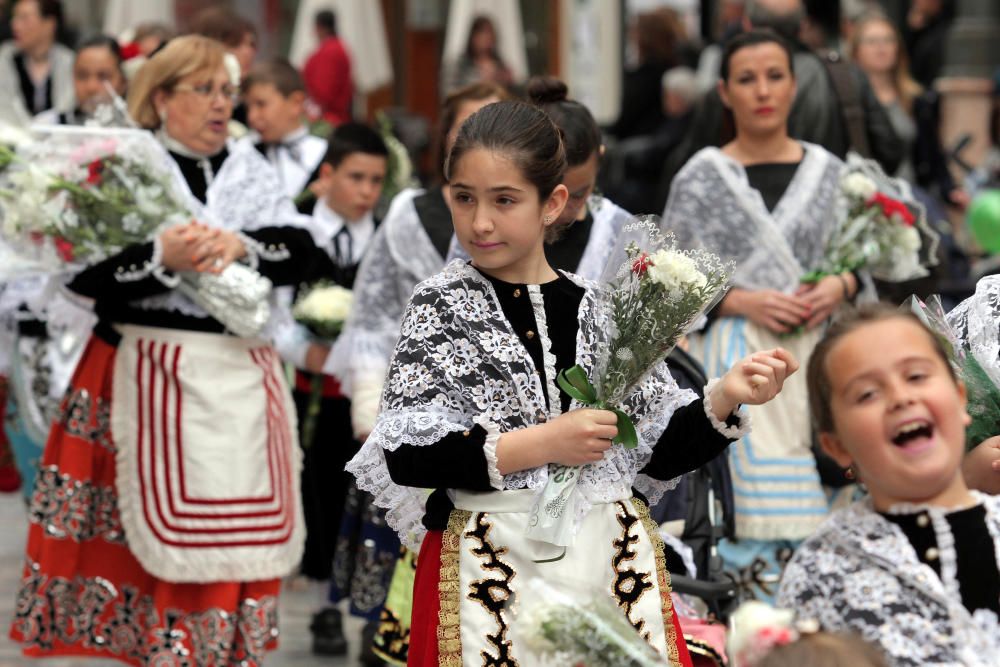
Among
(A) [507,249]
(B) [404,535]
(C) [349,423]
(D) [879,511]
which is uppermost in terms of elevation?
(A) [507,249]

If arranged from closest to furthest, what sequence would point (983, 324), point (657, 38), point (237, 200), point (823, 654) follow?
1. point (823, 654)
2. point (983, 324)
3. point (237, 200)
4. point (657, 38)

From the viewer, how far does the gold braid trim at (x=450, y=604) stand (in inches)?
161

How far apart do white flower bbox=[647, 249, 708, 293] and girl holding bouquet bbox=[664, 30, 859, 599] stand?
2556 millimetres

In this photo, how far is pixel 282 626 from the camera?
311 inches

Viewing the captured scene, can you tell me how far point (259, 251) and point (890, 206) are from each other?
7.23 feet

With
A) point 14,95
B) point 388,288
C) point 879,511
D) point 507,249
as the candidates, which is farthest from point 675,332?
point 14,95

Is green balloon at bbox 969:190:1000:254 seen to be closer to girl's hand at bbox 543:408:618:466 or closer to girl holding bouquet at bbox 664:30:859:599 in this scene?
girl holding bouquet at bbox 664:30:859:599

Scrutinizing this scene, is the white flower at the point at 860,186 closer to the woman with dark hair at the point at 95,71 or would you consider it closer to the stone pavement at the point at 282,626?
the stone pavement at the point at 282,626

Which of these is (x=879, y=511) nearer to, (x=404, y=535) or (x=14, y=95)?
(x=404, y=535)

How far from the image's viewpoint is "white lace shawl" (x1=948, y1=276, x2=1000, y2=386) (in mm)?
4320

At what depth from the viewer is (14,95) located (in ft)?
36.4

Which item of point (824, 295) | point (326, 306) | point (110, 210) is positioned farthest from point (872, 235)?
point (110, 210)

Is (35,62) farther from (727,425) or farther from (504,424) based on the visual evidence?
(727,425)

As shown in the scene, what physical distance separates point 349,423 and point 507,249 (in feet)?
11.9
